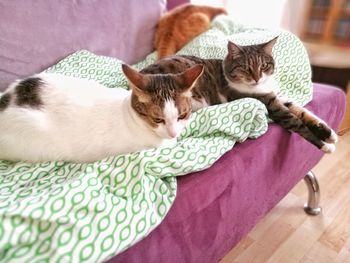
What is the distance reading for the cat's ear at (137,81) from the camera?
72 cm

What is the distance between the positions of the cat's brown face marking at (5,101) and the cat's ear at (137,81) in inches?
14.5

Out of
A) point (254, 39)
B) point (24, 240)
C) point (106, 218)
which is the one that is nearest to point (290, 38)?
point (254, 39)

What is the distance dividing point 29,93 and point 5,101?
76 mm

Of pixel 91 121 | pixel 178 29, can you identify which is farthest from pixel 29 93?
pixel 178 29

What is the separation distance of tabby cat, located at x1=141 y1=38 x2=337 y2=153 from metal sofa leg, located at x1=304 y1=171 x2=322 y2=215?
0.36 metres

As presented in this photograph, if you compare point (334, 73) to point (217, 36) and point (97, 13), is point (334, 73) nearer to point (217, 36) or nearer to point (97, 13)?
point (217, 36)

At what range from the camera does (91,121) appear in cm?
78

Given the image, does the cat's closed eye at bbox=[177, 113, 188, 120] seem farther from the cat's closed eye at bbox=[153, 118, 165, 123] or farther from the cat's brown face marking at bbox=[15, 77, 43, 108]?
the cat's brown face marking at bbox=[15, 77, 43, 108]

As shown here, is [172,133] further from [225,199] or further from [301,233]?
[301,233]

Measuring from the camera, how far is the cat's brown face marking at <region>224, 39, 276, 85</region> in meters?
1.04

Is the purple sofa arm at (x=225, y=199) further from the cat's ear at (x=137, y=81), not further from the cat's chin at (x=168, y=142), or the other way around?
the cat's ear at (x=137, y=81)

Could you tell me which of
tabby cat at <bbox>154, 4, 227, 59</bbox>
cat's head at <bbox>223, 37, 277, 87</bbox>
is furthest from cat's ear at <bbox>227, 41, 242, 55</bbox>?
tabby cat at <bbox>154, 4, 227, 59</bbox>

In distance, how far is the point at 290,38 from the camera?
1.27m

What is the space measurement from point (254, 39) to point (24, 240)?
1220 millimetres
